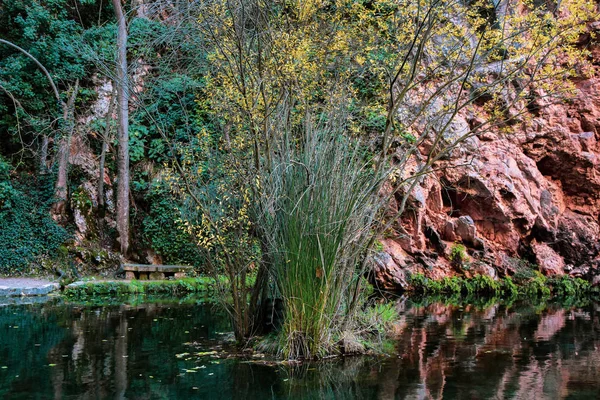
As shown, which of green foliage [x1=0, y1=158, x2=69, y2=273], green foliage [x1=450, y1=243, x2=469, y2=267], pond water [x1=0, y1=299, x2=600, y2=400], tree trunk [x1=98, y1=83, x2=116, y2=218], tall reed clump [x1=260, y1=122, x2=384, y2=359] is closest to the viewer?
pond water [x1=0, y1=299, x2=600, y2=400]

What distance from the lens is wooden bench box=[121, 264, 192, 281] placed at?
15.4 metres

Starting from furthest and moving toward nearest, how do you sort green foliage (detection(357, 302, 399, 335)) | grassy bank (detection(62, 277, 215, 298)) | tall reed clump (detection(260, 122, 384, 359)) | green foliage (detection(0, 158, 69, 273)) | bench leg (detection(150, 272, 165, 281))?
bench leg (detection(150, 272, 165, 281)) < green foliage (detection(0, 158, 69, 273)) < grassy bank (detection(62, 277, 215, 298)) < green foliage (detection(357, 302, 399, 335)) < tall reed clump (detection(260, 122, 384, 359))

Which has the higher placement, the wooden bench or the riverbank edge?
the wooden bench

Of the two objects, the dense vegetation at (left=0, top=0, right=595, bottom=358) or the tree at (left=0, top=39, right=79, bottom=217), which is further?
the tree at (left=0, top=39, right=79, bottom=217)

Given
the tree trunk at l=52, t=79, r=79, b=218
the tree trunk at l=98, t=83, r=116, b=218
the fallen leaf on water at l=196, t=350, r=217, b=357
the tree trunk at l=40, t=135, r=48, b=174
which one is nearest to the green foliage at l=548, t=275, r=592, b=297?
the fallen leaf on water at l=196, t=350, r=217, b=357

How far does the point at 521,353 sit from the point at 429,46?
4718mm

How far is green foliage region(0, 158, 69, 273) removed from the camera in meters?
15.3

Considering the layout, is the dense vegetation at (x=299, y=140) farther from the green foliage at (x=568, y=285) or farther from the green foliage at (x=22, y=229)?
the green foliage at (x=568, y=285)

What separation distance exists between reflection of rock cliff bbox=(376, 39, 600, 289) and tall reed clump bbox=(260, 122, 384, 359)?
9.27m

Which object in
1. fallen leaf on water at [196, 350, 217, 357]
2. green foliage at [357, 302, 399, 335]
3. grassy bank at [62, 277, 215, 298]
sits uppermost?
grassy bank at [62, 277, 215, 298]

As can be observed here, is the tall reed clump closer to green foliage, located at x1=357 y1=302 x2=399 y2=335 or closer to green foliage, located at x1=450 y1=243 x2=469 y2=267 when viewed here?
green foliage, located at x1=357 y1=302 x2=399 y2=335

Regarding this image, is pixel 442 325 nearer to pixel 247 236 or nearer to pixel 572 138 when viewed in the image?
pixel 247 236

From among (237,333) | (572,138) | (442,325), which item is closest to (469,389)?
(237,333)

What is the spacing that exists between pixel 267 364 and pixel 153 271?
988 cm
